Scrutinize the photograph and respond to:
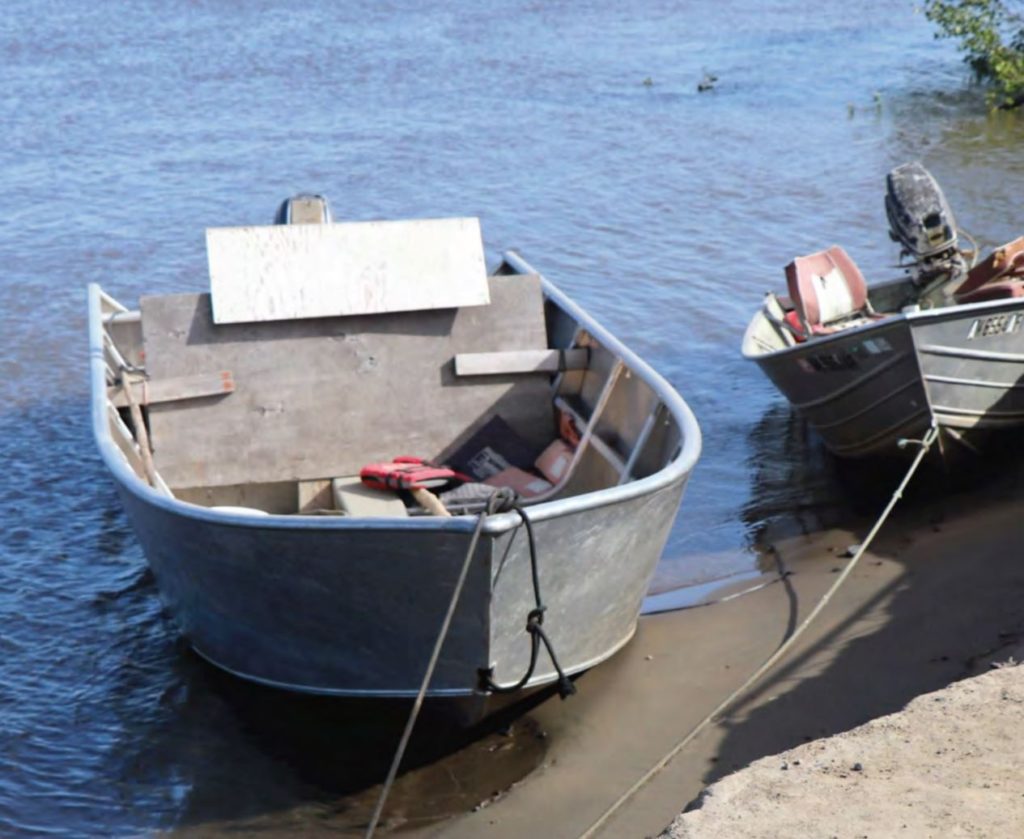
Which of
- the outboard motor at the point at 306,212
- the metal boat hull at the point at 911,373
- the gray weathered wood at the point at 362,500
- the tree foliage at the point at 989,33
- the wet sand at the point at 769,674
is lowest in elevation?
the wet sand at the point at 769,674

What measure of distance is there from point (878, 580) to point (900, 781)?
3.06 metres

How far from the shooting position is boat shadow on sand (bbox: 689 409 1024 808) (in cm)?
654

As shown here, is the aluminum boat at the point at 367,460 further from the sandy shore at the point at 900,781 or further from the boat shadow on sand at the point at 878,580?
the sandy shore at the point at 900,781

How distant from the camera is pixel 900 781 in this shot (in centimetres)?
496

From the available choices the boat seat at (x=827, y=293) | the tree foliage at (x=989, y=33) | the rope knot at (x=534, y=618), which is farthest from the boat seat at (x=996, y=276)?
the tree foliage at (x=989, y=33)

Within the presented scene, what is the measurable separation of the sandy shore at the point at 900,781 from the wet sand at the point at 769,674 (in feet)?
2.54

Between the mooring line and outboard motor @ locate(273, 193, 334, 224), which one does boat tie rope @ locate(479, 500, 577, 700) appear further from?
outboard motor @ locate(273, 193, 334, 224)

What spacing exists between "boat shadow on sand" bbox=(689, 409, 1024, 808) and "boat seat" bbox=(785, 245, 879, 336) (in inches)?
37.2

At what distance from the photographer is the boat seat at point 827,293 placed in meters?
9.92

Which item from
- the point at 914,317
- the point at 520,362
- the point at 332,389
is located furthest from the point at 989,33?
the point at 332,389

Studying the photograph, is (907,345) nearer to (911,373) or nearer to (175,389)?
(911,373)

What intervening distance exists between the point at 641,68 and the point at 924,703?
21.7 metres

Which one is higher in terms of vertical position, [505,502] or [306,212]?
[306,212]

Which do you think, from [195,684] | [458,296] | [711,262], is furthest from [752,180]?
[195,684]
